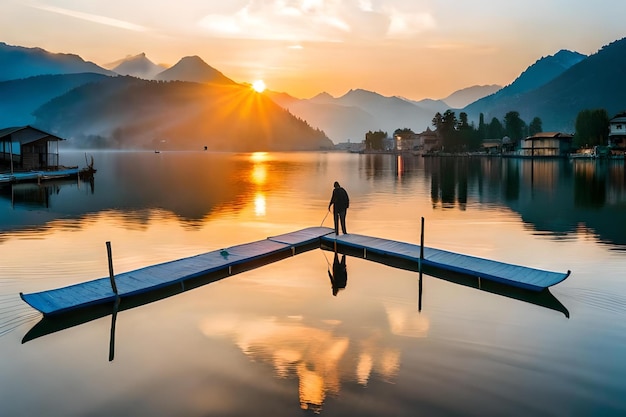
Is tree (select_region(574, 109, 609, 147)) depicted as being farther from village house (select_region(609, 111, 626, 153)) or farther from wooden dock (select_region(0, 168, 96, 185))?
wooden dock (select_region(0, 168, 96, 185))

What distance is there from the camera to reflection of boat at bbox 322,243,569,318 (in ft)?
59.4

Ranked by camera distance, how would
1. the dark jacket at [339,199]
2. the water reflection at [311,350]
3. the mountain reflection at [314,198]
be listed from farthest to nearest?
the mountain reflection at [314,198] < the dark jacket at [339,199] < the water reflection at [311,350]

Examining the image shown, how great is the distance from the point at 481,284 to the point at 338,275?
5993mm

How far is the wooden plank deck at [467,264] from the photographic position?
18.8 meters

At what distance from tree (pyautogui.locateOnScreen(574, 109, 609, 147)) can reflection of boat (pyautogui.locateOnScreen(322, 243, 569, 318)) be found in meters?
138

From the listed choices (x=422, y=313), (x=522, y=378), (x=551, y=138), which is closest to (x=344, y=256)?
(x=422, y=313)

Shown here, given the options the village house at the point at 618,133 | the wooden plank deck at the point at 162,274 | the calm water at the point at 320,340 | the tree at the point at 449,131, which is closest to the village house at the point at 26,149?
the calm water at the point at 320,340

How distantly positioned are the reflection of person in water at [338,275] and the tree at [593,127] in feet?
456

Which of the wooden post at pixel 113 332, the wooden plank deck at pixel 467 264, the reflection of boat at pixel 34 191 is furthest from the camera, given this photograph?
the reflection of boat at pixel 34 191

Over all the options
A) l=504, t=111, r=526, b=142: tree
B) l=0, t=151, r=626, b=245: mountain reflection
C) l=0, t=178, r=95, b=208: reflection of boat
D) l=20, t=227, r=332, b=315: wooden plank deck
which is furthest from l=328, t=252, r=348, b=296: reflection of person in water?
l=504, t=111, r=526, b=142: tree

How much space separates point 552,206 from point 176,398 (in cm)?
4281

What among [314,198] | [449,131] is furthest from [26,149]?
[449,131]

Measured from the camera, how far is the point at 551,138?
502 feet

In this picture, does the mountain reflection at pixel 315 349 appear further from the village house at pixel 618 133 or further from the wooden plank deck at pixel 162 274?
the village house at pixel 618 133
